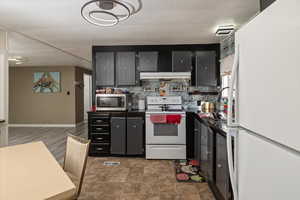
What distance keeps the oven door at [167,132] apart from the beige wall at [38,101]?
444cm

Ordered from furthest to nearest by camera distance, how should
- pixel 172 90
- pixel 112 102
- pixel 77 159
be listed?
pixel 172 90 < pixel 112 102 < pixel 77 159

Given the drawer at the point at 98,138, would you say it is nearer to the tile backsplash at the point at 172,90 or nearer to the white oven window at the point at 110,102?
the white oven window at the point at 110,102

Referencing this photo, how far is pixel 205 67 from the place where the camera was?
12.4ft

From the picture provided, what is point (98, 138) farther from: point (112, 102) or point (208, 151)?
point (208, 151)

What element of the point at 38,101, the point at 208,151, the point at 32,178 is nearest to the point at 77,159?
the point at 32,178

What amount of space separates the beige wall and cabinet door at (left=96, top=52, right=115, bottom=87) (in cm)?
326

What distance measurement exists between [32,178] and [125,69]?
3.09 meters

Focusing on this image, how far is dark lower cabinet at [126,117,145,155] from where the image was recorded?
11.4 ft

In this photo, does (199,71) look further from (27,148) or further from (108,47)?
(27,148)

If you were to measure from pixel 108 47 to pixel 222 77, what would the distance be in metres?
2.63

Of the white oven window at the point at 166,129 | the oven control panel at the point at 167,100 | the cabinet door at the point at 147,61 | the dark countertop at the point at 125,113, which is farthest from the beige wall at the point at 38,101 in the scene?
the white oven window at the point at 166,129

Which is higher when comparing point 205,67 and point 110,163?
point 205,67

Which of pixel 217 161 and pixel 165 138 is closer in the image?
pixel 217 161

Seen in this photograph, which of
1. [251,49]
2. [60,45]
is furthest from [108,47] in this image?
[251,49]
